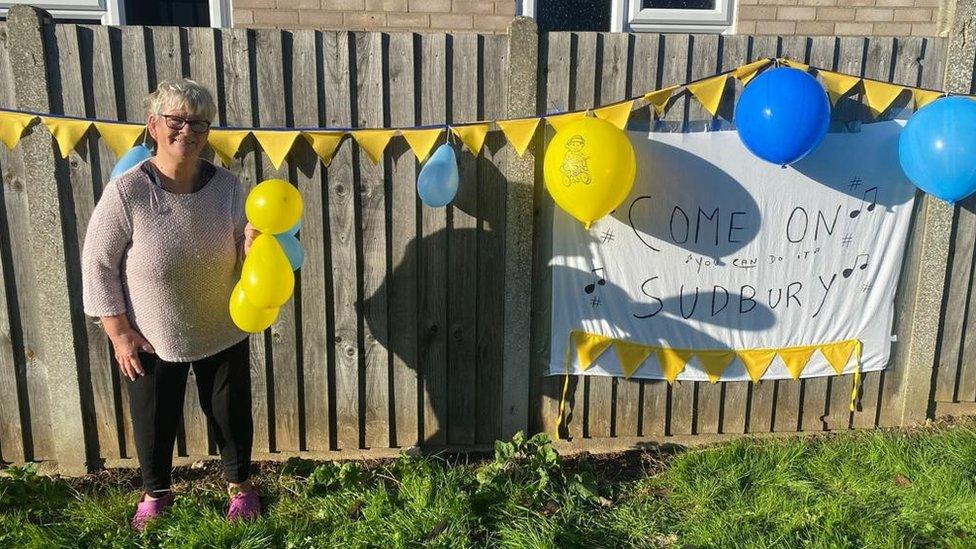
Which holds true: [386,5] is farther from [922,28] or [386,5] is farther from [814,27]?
[922,28]

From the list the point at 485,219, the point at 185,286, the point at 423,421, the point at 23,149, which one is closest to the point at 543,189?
the point at 485,219

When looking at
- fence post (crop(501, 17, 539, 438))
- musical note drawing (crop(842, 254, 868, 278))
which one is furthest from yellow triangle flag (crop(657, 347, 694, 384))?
musical note drawing (crop(842, 254, 868, 278))

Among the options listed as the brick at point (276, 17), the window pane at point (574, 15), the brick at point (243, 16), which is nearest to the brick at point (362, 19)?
the brick at point (276, 17)

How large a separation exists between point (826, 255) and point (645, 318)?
3.27 feet

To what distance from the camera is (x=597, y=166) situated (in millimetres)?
2842

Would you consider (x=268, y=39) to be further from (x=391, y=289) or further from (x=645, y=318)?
(x=645, y=318)

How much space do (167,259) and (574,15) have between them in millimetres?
3301

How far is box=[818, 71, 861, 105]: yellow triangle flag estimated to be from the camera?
3.26m

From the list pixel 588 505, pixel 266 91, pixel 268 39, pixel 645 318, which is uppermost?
pixel 268 39

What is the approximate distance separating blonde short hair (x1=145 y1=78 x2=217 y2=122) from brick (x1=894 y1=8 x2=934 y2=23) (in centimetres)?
444

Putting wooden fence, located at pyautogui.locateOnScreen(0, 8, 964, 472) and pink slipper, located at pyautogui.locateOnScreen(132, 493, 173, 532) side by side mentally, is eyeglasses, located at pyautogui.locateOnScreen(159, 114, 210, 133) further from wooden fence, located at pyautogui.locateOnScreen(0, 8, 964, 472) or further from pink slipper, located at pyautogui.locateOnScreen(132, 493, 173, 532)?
pink slipper, located at pyautogui.locateOnScreen(132, 493, 173, 532)

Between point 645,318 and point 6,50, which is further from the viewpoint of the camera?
point 645,318

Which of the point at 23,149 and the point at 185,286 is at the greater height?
the point at 23,149

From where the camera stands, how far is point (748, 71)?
327cm
